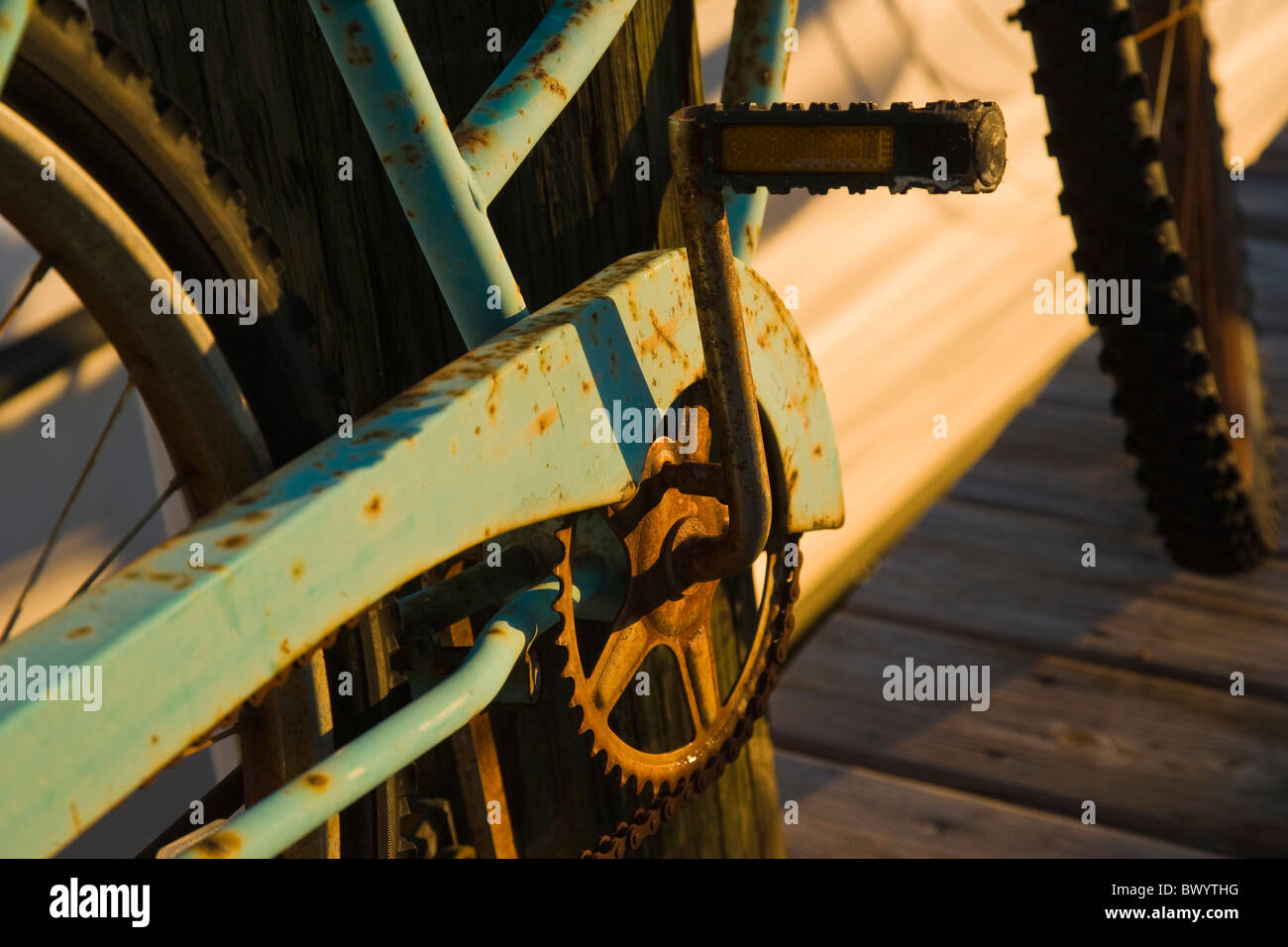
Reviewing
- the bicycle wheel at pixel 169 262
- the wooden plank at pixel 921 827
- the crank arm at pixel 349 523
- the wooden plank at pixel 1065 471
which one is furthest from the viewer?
the wooden plank at pixel 1065 471

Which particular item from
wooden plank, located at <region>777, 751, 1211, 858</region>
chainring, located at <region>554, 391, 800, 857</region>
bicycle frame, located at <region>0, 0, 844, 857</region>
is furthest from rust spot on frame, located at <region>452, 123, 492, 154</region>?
wooden plank, located at <region>777, 751, 1211, 858</region>

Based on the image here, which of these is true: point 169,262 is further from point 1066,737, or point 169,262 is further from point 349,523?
point 1066,737

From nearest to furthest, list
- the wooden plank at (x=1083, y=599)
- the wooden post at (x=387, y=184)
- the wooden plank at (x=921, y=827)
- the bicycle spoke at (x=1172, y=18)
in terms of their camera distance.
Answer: the wooden post at (x=387, y=184) < the wooden plank at (x=921, y=827) < the wooden plank at (x=1083, y=599) < the bicycle spoke at (x=1172, y=18)

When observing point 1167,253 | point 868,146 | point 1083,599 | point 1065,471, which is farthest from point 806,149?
point 1065,471

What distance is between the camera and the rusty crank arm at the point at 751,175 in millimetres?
830

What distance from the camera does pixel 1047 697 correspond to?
1971mm

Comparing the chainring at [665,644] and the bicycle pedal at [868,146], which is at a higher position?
the bicycle pedal at [868,146]

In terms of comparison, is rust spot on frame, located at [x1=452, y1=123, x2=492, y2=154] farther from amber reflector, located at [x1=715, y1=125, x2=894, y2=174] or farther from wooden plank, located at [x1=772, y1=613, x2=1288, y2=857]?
wooden plank, located at [x1=772, y1=613, x2=1288, y2=857]

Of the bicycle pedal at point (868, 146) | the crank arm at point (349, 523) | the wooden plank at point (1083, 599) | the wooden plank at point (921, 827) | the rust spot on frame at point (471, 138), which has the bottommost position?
the wooden plank at point (921, 827)

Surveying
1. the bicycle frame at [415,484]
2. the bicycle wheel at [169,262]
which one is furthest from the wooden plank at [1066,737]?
the bicycle wheel at [169,262]

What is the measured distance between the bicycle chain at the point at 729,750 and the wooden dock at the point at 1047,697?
2.18ft

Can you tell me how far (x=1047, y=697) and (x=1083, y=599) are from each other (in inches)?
9.8

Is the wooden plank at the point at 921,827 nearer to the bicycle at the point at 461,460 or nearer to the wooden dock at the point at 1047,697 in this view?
the wooden dock at the point at 1047,697

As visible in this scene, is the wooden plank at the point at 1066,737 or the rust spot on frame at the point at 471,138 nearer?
the rust spot on frame at the point at 471,138
